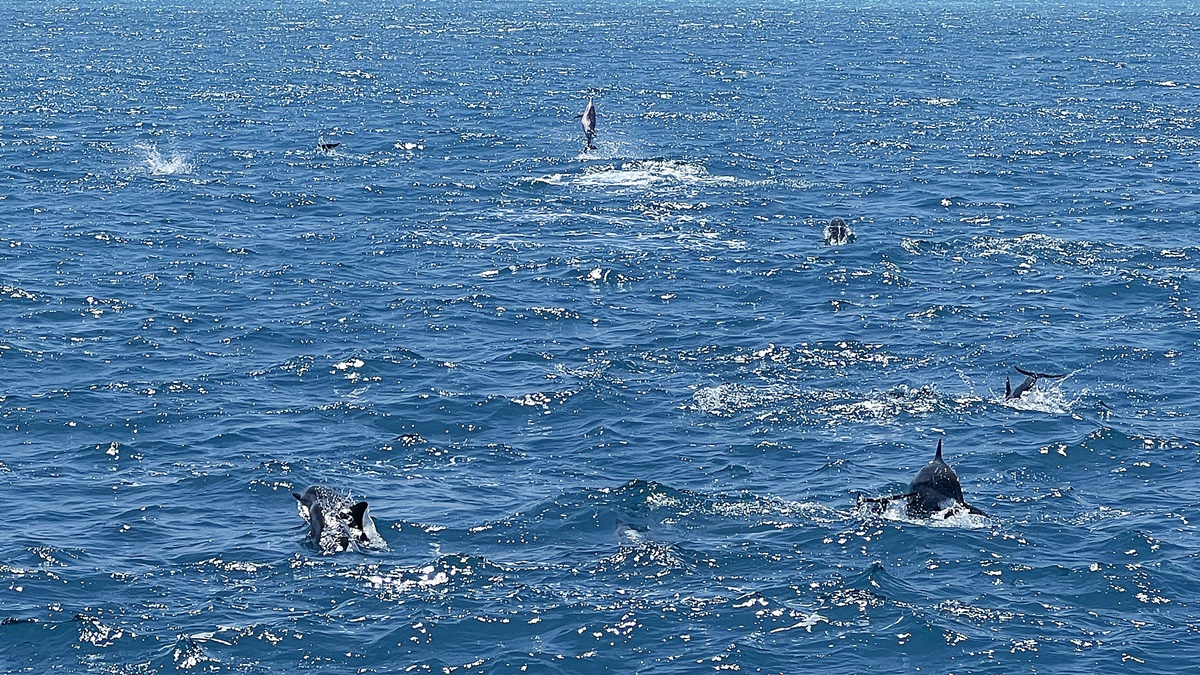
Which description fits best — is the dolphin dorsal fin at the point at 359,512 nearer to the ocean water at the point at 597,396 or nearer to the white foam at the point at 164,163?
the ocean water at the point at 597,396

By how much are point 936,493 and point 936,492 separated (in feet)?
0.14

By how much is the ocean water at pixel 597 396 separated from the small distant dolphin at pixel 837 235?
0.64m

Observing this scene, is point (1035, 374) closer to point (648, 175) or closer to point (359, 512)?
point (359, 512)

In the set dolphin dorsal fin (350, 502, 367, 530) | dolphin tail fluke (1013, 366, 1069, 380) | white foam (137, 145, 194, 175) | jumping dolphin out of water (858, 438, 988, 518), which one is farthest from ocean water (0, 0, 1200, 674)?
dolphin dorsal fin (350, 502, 367, 530)

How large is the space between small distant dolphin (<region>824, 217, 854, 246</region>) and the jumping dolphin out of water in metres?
27.9

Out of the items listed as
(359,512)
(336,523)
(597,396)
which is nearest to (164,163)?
(597,396)

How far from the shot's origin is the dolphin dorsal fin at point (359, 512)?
35.4 meters

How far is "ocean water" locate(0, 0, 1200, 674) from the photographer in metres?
32.2

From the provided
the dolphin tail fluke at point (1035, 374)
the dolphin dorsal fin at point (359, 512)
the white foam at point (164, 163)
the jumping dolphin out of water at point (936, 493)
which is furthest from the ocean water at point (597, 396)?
the dolphin dorsal fin at point (359, 512)

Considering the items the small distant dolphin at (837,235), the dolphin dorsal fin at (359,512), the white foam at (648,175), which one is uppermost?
the white foam at (648,175)

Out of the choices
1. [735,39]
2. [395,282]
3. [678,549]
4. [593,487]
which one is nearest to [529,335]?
[395,282]

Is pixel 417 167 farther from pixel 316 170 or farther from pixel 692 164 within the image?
pixel 692 164

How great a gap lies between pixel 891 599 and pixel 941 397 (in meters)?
13.8

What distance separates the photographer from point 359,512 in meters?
35.6
